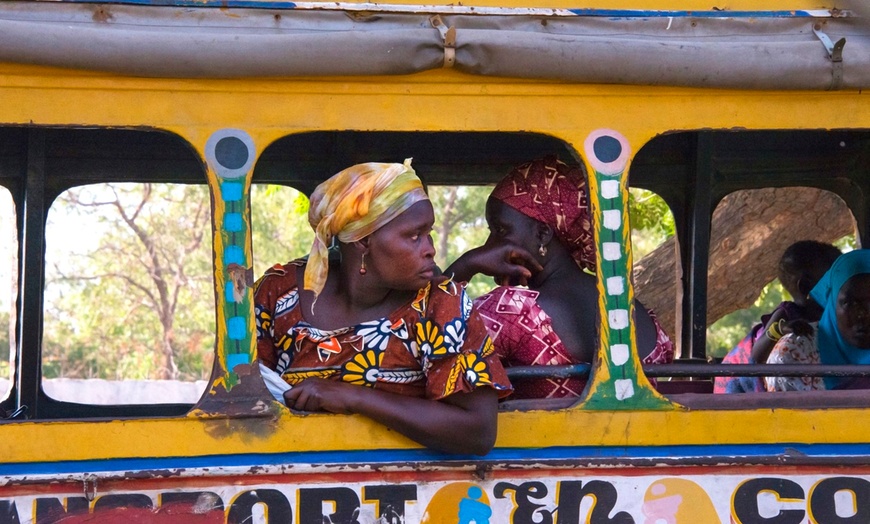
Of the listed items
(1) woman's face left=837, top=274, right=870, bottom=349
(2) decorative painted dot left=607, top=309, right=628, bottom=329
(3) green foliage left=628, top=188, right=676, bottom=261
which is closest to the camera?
(2) decorative painted dot left=607, top=309, right=628, bottom=329

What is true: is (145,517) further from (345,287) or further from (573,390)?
(573,390)

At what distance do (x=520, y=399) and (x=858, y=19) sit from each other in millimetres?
1428

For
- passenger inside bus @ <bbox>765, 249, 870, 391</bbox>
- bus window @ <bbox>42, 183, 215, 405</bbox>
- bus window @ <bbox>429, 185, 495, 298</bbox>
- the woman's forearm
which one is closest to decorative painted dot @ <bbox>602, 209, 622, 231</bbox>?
the woman's forearm

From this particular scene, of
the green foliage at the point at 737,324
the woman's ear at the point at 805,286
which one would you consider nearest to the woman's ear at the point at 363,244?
the woman's ear at the point at 805,286

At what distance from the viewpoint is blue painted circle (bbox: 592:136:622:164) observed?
9.69 ft

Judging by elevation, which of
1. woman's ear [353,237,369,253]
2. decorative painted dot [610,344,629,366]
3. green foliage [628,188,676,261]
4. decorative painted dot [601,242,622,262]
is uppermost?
green foliage [628,188,676,261]

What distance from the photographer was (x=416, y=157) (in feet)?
14.5

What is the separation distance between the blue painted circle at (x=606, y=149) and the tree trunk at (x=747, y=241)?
3.39 meters

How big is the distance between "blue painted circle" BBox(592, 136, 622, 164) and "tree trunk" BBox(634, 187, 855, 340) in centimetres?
339

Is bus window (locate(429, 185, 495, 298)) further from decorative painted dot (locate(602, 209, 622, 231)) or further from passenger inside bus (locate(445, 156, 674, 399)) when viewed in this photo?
decorative painted dot (locate(602, 209, 622, 231))

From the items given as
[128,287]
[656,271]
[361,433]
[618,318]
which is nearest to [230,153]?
[361,433]

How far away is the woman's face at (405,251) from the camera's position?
284cm

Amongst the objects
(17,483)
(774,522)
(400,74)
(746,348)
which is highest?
(400,74)

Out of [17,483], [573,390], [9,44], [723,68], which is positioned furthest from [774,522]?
[9,44]
